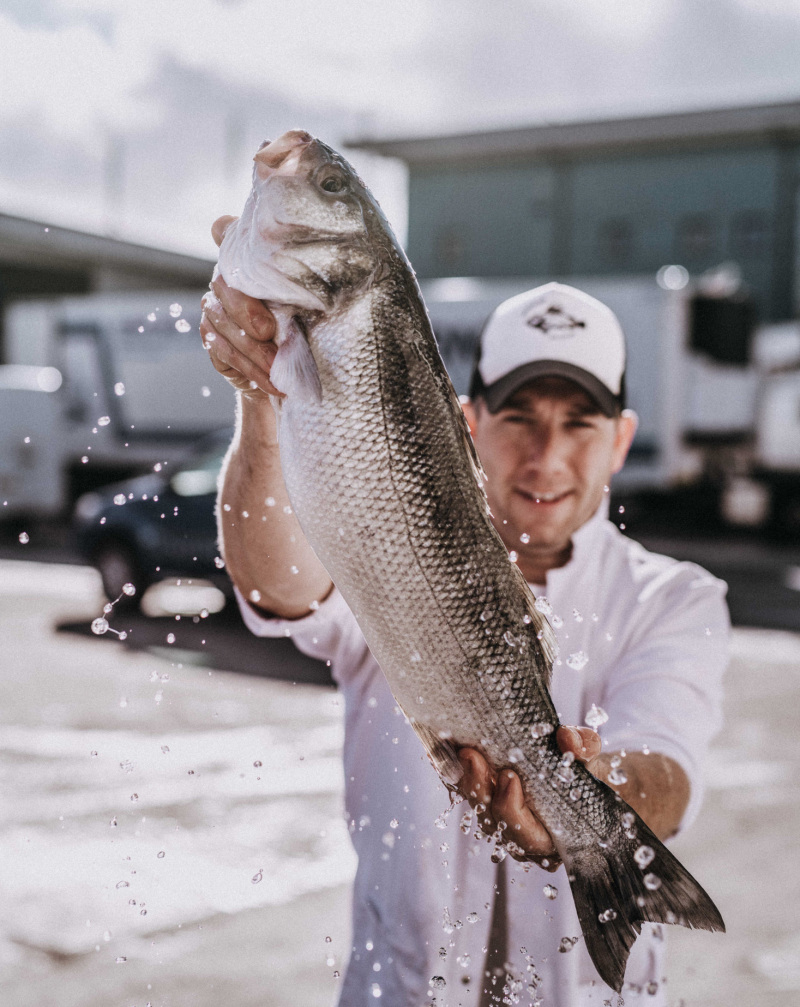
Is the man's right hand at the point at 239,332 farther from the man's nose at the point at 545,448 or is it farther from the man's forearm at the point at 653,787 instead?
the man's forearm at the point at 653,787

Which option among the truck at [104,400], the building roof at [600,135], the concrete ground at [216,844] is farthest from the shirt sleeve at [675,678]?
the building roof at [600,135]

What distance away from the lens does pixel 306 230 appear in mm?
1578

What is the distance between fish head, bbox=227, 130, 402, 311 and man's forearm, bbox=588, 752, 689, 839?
3.61ft

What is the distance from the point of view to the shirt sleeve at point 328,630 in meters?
2.27

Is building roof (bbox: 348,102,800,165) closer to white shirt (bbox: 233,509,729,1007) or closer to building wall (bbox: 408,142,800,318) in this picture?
building wall (bbox: 408,142,800,318)

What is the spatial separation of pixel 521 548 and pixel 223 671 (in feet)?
22.1

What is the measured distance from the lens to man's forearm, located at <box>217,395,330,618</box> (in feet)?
6.72

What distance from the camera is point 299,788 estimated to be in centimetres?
601

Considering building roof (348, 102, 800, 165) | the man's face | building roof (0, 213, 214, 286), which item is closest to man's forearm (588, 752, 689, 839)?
the man's face

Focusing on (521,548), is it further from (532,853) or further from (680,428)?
(680,428)

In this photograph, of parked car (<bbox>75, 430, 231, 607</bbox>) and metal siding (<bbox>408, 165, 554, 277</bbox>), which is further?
metal siding (<bbox>408, 165, 554, 277</bbox>)

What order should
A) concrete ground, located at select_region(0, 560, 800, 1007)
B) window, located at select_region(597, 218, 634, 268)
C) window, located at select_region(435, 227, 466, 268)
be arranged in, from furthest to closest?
window, located at select_region(435, 227, 466, 268), window, located at select_region(597, 218, 634, 268), concrete ground, located at select_region(0, 560, 800, 1007)

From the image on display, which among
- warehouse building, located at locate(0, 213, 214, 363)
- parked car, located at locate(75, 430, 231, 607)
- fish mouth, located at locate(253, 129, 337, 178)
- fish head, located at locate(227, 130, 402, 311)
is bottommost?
parked car, located at locate(75, 430, 231, 607)

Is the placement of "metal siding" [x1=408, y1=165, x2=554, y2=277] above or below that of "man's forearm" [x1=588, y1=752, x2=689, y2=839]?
above
